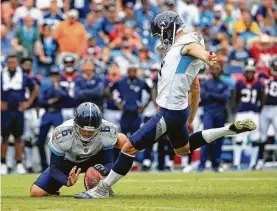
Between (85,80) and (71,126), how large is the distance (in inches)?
235

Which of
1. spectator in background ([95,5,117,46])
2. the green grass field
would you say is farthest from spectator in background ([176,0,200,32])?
the green grass field

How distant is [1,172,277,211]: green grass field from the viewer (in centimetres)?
745

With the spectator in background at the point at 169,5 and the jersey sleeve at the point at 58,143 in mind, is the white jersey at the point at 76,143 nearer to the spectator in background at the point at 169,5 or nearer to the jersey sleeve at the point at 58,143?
the jersey sleeve at the point at 58,143

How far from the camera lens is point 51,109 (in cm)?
1431

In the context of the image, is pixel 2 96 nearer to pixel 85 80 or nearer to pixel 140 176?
pixel 85 80

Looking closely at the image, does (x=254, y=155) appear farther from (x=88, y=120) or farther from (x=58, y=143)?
(x=88, y=120)

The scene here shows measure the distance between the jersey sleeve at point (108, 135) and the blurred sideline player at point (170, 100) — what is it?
1.45 ft

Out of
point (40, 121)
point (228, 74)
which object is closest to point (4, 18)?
point (40, 121)

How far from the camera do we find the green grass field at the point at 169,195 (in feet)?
24.4

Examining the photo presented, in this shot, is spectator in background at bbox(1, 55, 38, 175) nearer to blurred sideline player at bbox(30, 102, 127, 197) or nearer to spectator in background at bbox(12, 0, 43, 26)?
spectator in background at bbox(12, 0, 43, 26)

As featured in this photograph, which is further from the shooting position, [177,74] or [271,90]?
[271,90]

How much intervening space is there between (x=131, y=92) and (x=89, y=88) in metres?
0.77

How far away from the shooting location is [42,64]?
52.9ft

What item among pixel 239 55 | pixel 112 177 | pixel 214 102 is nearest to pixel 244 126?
pixel 112 177
